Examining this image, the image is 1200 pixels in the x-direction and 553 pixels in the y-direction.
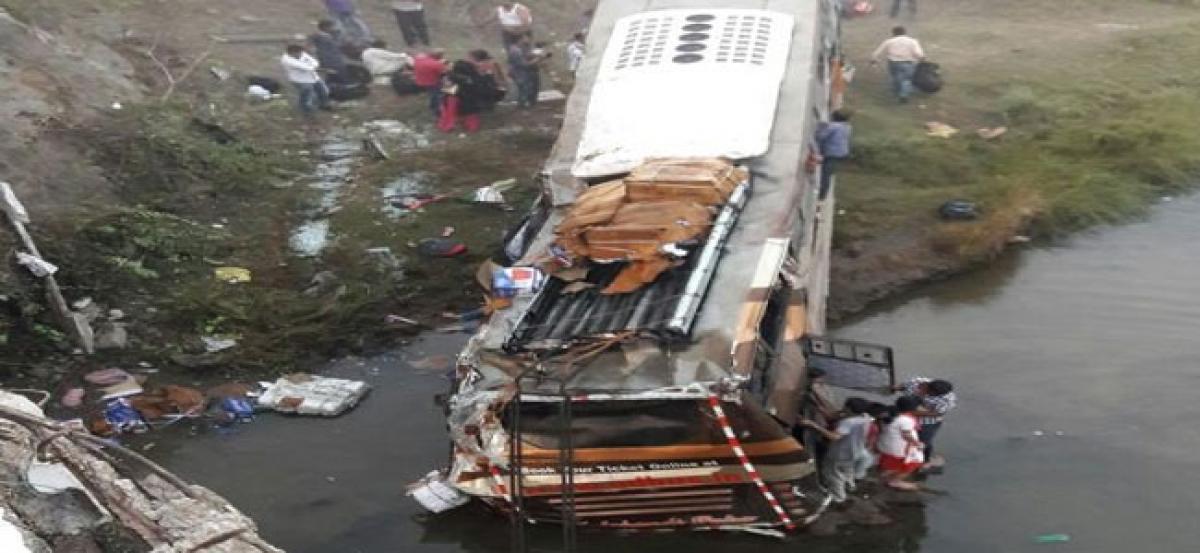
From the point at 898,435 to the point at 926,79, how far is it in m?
9.27

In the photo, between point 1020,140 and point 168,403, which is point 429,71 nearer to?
point 168,403

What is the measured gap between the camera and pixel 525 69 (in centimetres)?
1523

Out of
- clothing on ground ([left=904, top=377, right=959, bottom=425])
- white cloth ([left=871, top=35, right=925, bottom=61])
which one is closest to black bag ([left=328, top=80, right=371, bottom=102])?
white cloth ([left=871, top=35, right=925, bottom=61])

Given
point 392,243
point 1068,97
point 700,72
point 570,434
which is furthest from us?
point 1068,97

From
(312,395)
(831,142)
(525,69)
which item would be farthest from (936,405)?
(525,69)

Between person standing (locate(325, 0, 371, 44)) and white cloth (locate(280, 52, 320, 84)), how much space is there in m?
2.31

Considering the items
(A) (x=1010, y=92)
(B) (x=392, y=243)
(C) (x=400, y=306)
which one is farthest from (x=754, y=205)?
(A) (x=1010, y=92)

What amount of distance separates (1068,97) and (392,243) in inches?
360

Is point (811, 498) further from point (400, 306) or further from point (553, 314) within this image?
point (400, 306)

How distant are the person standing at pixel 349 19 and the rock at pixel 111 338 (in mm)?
8132

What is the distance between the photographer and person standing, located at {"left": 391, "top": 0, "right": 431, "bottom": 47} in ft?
56.6

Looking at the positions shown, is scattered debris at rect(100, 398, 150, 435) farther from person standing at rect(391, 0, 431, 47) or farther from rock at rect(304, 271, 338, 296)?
person standing at rect(391, 0, 431, 47)

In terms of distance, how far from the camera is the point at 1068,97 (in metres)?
15.3

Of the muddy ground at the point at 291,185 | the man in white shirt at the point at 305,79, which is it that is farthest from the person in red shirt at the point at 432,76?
the man in white shirt at the point at 305,79
